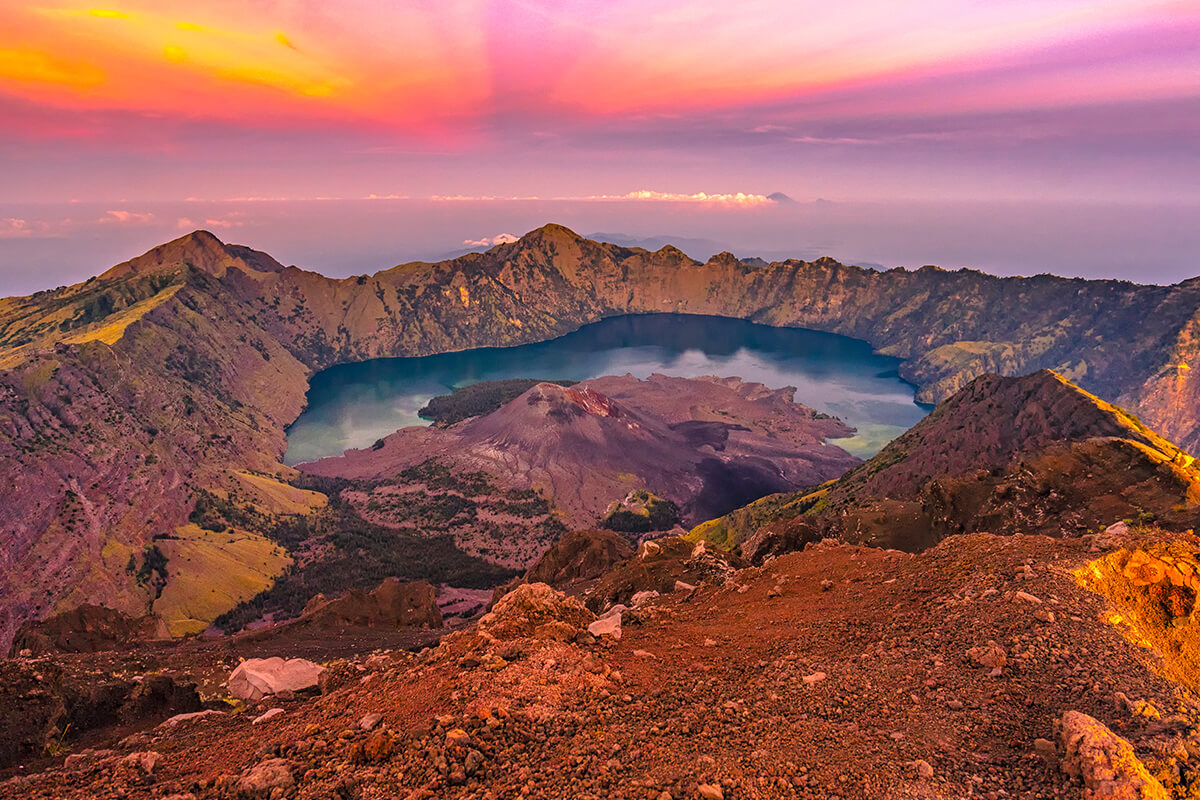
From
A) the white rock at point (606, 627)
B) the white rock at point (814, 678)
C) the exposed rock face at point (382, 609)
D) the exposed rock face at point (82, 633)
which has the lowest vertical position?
the exposed rock face at point (382, 609)

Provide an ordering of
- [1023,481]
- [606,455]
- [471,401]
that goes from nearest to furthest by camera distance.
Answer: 1. [1023,481]
2. [606,455]
3. [471,401]

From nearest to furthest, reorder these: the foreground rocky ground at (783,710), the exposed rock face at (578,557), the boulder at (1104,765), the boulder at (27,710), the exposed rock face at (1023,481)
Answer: the boulder at (1104,765)
the foreground rocky ground at (783,710)
the boulder at (27,710)
the exposed rock face at (1023,481)
the exposed rock face at (578,557)

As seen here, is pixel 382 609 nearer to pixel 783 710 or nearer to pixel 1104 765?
pixel 783 710

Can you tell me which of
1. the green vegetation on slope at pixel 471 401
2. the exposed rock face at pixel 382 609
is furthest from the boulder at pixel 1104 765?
the green vegetation on slope at pixel 471 401

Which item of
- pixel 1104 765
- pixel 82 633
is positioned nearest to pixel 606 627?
pixel 1104 765

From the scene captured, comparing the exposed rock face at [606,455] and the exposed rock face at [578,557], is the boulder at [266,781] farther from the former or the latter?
the exposed rock face at [606,455]

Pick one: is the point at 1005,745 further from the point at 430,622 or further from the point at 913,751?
the point at 430,622

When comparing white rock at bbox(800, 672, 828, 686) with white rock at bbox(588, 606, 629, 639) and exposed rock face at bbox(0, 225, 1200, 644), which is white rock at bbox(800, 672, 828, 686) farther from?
exposed rock face at bbox(0, 225, 1200, 644)
